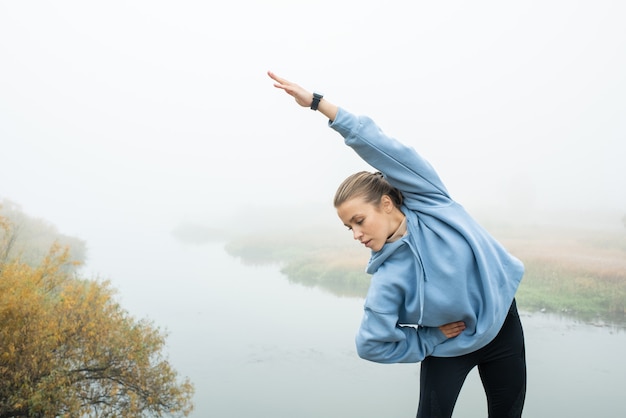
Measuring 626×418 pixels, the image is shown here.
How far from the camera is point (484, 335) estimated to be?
1.50 m

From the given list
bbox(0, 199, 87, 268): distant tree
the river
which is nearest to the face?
the river

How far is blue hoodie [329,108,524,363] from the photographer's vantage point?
1.46 m

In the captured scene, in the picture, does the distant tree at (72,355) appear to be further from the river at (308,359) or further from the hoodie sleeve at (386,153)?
the hoodie sleeve at (386,153)

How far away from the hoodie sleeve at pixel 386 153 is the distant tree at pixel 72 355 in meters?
3.90

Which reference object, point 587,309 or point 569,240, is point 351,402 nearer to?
point 587,309

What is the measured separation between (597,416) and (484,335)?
7.06 m

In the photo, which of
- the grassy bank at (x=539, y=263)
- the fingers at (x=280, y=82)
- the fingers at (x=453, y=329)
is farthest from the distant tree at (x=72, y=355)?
the grassy bank at (x=539, y=263)

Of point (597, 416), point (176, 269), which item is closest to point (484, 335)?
point (597, 416)

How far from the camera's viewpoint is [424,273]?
1.47 m

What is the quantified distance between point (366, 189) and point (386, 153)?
109mm

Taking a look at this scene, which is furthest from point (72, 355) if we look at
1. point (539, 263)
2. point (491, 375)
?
point (539, 263)

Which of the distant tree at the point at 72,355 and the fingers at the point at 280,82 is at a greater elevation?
the fingers at the point at 280,82

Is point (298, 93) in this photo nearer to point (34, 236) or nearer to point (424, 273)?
point (424, 273)

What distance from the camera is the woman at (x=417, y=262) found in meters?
1.46
